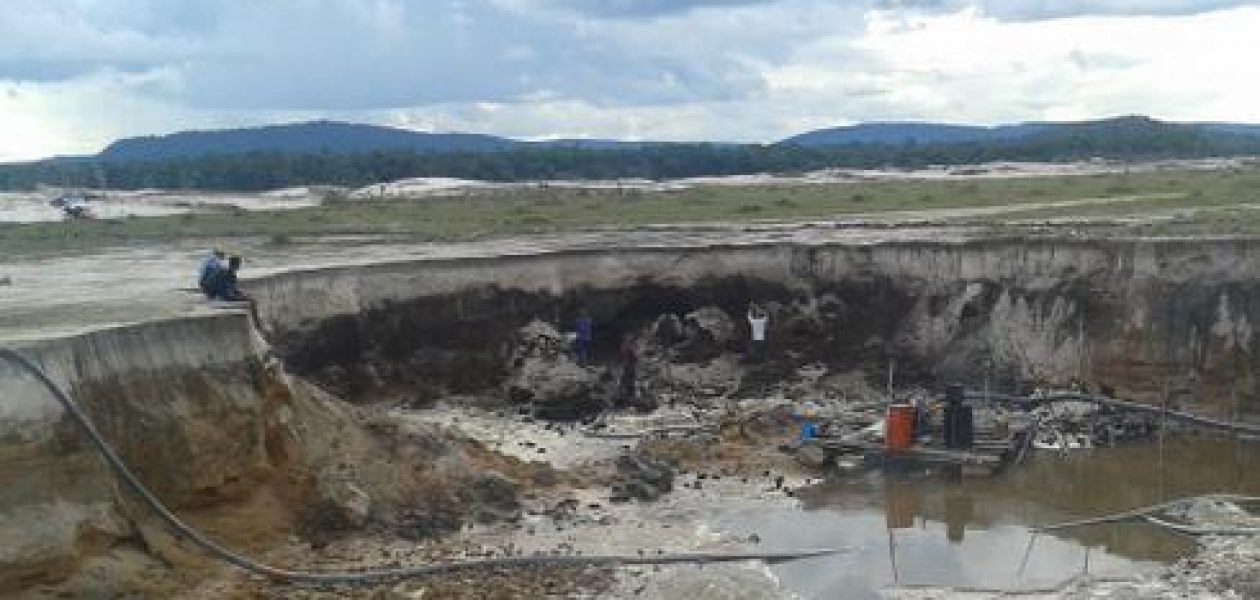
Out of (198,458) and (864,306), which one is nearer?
(198,458)

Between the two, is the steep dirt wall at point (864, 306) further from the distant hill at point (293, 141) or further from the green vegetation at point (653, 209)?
the distant hill at point (293, 141)

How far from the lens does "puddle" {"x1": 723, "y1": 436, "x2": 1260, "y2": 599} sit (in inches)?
719

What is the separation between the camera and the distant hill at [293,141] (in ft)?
538

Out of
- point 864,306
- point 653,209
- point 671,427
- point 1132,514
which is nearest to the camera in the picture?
point 1132,514

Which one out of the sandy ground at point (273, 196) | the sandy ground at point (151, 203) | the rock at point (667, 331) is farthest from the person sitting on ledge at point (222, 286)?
the sandy ground at point (273, 196)

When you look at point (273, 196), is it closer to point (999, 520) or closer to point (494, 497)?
point (494, 497)

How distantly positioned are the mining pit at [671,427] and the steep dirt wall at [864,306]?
0.06 meters

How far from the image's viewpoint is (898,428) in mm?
23641

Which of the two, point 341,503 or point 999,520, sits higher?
point 341,503

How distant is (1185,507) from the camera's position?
20.6 meters

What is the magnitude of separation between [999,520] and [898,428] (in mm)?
3025

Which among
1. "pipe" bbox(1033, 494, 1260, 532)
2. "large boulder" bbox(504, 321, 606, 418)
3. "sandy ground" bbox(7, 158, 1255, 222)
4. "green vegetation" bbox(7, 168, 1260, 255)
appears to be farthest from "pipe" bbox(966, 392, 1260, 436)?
"sandy ground" bbox(7, 158, 1255, 222)

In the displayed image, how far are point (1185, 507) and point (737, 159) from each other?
283 feet

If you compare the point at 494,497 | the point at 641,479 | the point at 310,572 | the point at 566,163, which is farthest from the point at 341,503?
the point at 566,163
